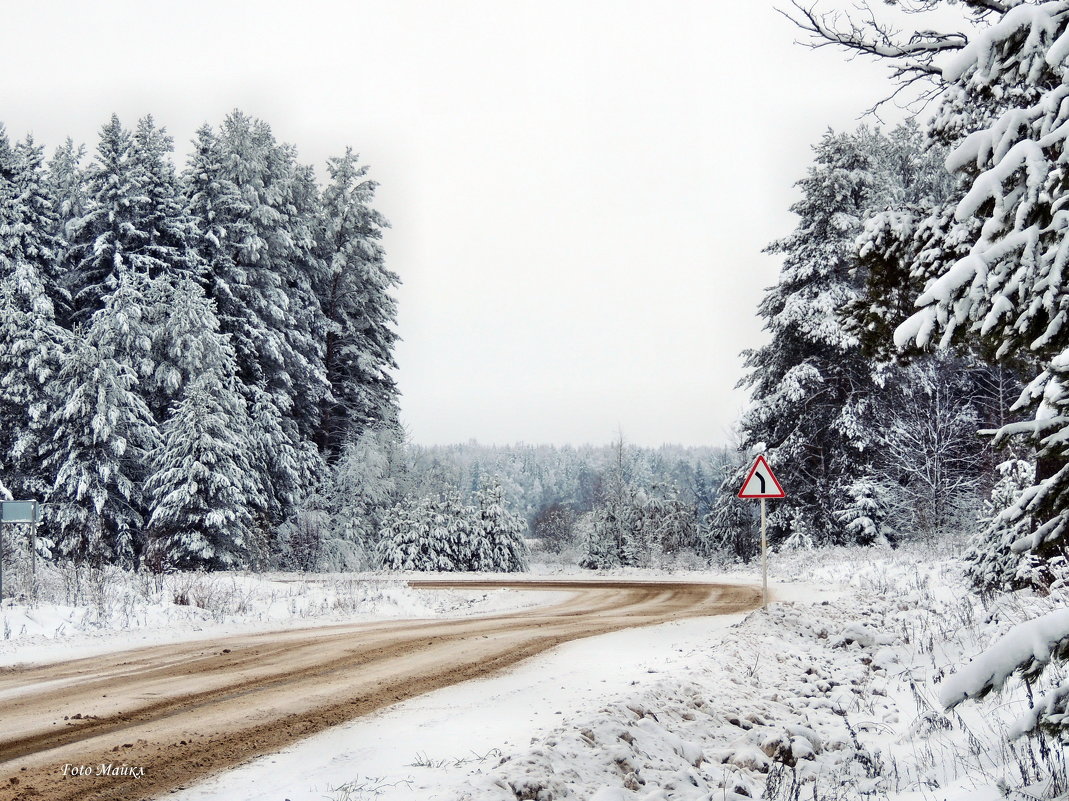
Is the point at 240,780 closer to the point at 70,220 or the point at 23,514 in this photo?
the point at 23,514

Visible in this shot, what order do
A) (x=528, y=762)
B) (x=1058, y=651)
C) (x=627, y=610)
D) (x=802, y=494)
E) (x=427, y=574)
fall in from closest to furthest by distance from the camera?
1. (x=1058, y=651)
2. (x=528, y=762)
3. (x=627, y=610)
4. (x=427, y=574)
5. (x=802, y=494)

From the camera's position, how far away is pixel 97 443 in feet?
86.3

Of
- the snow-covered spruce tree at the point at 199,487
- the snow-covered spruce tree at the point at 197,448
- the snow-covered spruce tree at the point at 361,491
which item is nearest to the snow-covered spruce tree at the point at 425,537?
the snow-covered spruce tree at the point at 361,491

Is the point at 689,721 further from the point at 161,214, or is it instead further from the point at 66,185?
the point at 66,185

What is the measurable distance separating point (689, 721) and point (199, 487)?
73.9 ft

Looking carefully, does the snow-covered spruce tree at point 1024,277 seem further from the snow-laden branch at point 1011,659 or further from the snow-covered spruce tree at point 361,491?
the snow-covered spruce tree at point 361,491

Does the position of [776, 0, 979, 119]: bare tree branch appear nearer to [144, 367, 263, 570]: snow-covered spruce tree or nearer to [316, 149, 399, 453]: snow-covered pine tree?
[144, 367, 263, 570]: snow-covered spruce tree

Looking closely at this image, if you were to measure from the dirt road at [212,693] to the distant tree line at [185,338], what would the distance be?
12.4 meters

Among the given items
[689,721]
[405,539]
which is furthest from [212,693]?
[405,539]

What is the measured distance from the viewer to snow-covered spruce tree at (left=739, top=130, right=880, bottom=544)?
2920 centimetres

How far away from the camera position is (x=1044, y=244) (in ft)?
13.1

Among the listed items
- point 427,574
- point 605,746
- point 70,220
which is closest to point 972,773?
point 605,746

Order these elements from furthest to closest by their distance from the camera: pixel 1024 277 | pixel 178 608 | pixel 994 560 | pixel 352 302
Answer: pixel 352 302 < pixel 178 608 < pixel 994 560 < pixel 1024 277

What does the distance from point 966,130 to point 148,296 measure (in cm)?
2720
